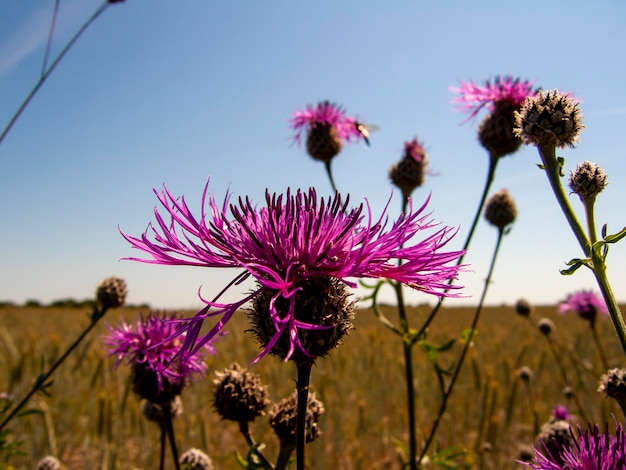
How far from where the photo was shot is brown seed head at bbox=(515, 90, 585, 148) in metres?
1.71

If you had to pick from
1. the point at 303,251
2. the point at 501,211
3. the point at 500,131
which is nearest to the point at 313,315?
the point at 303,251

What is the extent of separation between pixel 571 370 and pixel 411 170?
763cm

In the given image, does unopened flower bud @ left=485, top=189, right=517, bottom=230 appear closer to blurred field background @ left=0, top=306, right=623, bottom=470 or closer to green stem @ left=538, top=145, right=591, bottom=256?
blurred field background @ left=0, top=306, right=623, bottom=470

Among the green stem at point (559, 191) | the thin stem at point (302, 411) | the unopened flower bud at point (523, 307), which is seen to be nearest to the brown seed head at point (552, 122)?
the green stem at point (559, 191)

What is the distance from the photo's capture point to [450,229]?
6.07 ft

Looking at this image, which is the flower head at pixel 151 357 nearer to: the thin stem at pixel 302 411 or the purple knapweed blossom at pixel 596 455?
the thin stem at pixel 302 411

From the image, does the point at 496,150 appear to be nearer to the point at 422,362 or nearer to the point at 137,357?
the point at 137,357

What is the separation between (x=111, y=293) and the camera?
353 centimetres

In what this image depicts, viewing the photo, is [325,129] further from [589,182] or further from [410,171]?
[589,182]

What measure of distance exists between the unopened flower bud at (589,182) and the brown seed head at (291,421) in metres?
1.40

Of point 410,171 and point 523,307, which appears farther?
point 523,307

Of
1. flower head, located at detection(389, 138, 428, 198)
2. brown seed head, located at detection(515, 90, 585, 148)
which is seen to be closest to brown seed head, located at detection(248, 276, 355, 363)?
brown seed head, located at detection(515, 90, 585, 148)

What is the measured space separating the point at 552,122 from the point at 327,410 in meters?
5.25

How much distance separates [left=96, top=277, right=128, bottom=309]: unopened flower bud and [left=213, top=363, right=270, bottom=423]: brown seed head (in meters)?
1.45
